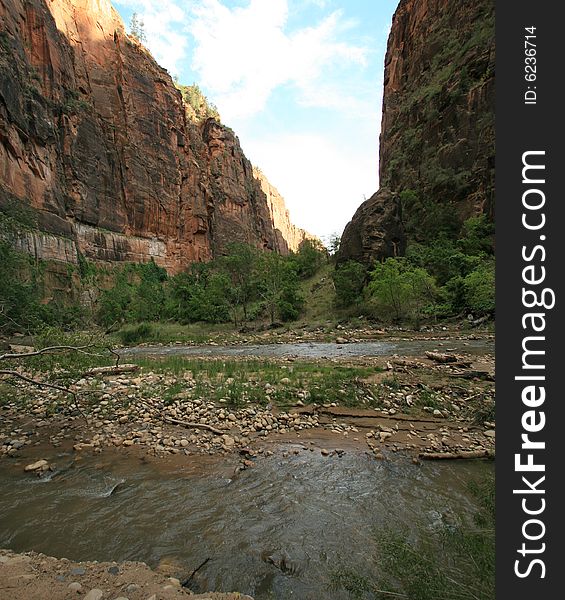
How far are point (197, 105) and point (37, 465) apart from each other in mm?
97371

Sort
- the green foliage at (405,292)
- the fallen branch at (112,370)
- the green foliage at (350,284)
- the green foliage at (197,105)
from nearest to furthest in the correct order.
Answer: the fallen branch at (112,370), the green foliage at (405,292), the green foliage at (350,284), the green foliage at (197,105)

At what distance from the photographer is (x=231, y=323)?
3494 centimetres

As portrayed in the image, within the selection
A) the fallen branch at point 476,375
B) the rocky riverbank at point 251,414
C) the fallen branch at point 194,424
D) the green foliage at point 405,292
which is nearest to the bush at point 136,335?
the rocky riverbank at point 251,414

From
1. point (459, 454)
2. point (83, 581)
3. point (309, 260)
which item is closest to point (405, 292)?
point (459, 454)

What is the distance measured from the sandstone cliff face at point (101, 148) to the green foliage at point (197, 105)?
415cm

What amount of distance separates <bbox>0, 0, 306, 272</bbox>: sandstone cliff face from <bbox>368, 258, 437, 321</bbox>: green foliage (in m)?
34.2

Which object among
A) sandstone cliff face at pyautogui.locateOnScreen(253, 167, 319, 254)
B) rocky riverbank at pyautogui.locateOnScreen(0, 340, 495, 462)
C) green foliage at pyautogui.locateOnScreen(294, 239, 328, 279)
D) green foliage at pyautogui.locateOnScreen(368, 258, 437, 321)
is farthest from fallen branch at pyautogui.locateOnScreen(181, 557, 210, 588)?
sandstone cliff face at pyautogui.locateOnScreen(253, 167, 319, 254)

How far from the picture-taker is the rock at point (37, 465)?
4.81m

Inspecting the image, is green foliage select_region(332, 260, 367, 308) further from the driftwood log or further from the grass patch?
the grass patch

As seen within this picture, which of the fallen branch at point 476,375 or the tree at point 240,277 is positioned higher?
the tree at point 240,277

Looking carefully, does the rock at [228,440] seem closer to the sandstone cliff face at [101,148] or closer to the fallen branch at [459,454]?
the fallen branch at [459,454]

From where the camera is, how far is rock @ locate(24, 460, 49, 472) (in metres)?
4.81

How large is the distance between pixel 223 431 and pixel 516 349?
5243mm

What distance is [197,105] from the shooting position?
3342 inches
